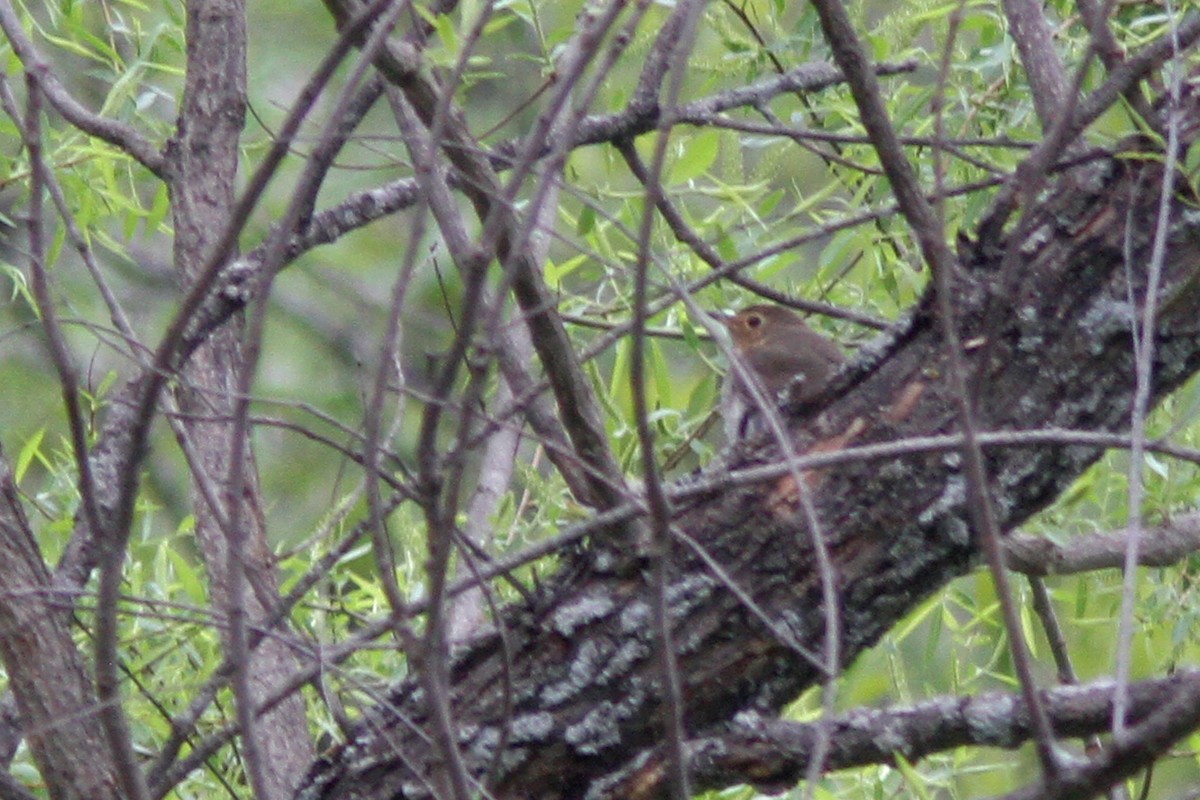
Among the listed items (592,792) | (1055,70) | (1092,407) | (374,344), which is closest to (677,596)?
(592,792)

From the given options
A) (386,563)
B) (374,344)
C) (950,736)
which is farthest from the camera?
(374,344)

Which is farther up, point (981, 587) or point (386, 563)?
point (981, 587)

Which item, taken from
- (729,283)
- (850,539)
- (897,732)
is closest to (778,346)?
(729,283)

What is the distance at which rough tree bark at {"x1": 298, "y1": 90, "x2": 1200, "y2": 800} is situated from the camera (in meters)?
2.04

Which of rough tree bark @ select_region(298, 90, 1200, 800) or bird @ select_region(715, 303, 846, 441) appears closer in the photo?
rough tree bark @ select_region(298, 90, 1200, 800)

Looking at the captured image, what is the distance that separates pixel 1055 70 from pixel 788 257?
578mm

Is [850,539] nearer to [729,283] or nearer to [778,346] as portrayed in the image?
[729,283]

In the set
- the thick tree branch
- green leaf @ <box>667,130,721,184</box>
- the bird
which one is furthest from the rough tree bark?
the bird

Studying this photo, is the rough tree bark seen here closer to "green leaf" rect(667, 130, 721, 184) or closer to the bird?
"green leaf" rect(667, 130, 721, 184)

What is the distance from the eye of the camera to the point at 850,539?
2059mm

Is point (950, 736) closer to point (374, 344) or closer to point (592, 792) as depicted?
point (592, 792)

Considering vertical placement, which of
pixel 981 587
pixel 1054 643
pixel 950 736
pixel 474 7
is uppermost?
pixel 474 7

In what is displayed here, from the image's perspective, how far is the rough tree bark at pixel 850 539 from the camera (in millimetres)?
2043

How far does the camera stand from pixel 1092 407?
2.04 meters
